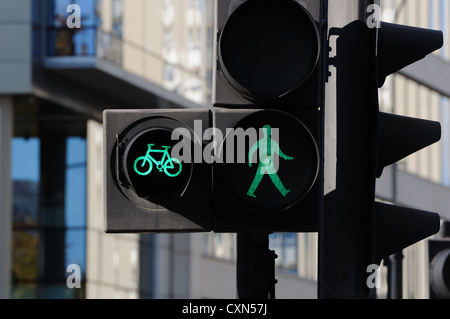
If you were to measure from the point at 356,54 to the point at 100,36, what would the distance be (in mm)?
27004

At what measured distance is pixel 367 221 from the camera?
464cm

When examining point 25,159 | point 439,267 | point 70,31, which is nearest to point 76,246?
point 25,159

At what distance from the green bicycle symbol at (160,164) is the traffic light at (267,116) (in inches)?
5.0

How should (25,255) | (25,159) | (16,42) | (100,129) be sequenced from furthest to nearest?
(100,129), (25,159), (25,255), (16,42)

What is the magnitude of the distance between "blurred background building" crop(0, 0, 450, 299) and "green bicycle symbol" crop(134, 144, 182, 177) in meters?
25.4

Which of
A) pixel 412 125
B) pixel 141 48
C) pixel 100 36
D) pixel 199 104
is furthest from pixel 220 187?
pixel 199 104

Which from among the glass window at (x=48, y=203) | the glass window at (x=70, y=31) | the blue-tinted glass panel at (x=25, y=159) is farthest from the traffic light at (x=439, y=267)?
the blue-tinted glass panel at (x=25, y=159)

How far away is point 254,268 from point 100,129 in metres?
31.0

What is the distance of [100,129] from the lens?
35.5 m

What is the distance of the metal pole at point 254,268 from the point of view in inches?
180

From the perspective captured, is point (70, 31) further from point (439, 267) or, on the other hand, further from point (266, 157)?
point (266, 157)

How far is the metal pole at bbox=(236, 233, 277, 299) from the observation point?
4.58 m

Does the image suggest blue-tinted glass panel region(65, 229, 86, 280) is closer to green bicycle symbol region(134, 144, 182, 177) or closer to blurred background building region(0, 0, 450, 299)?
blurred background building region(0, 0, 450, 299)
